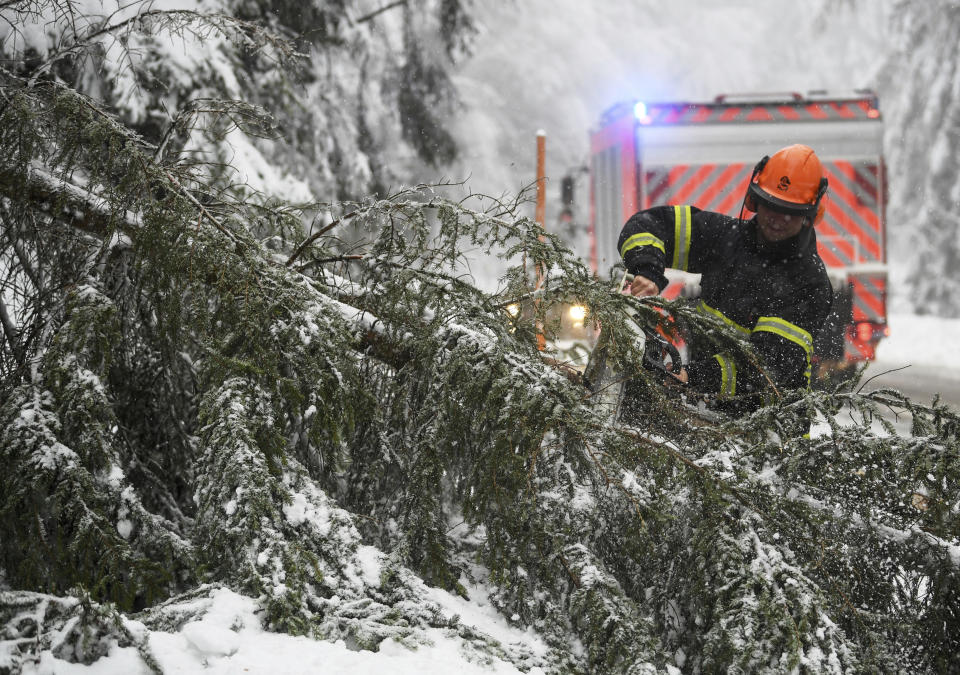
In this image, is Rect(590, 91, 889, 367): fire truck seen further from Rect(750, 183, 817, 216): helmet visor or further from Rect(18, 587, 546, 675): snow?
Rect(18, 587, 546, 675): snow

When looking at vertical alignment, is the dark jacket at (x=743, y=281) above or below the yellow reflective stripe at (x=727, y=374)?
above

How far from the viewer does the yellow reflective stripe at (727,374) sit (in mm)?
2701

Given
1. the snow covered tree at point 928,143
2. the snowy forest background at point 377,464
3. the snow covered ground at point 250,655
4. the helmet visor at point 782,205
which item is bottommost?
the snow covered ground at point 250,655

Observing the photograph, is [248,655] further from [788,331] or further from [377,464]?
[788,331]

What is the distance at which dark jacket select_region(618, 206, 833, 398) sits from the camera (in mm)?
2828

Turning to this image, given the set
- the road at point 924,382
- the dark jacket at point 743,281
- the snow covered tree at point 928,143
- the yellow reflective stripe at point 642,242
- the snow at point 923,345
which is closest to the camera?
the dark jacket at point 743,281

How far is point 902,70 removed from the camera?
18.6 m

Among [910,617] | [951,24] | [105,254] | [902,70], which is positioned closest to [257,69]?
[105,254]

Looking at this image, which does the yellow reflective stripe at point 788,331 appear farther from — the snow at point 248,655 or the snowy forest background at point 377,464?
the snow at point 248,655

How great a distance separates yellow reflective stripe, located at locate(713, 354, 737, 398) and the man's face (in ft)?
2.41

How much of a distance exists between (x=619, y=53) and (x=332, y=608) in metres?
37.5

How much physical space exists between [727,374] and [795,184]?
0.90 metres

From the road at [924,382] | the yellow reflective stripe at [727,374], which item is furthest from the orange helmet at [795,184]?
the road at [924,382]

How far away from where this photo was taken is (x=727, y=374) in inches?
107
